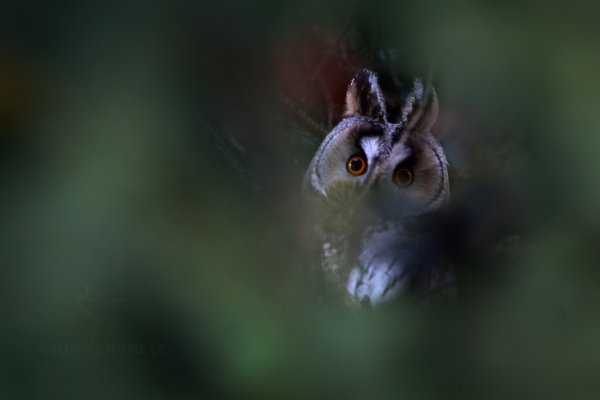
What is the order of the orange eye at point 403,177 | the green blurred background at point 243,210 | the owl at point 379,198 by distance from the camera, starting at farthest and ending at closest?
the orange eye at point 403,177, the owl at point 379,198, the green blurred background at point 243,210

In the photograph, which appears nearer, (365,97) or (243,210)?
(243,210)

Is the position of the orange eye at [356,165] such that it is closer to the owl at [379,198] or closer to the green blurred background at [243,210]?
the owl at [379,198]

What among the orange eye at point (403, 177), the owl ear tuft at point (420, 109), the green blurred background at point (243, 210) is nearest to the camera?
the green blurred background at point (243, 210)

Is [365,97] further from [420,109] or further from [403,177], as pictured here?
[403,177]

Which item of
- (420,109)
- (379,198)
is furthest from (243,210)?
(379,198)

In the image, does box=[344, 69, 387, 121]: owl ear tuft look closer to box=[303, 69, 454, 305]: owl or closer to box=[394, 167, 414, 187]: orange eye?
box=[303, 69, 454, 305]: owl

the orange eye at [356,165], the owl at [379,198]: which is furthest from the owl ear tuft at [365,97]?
the orange eye at [356,165]

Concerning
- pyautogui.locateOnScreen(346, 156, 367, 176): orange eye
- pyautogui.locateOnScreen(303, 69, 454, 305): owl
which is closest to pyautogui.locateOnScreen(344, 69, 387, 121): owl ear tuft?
pyautogui.locateOnScreen(303, 69, 454, 305): owl
